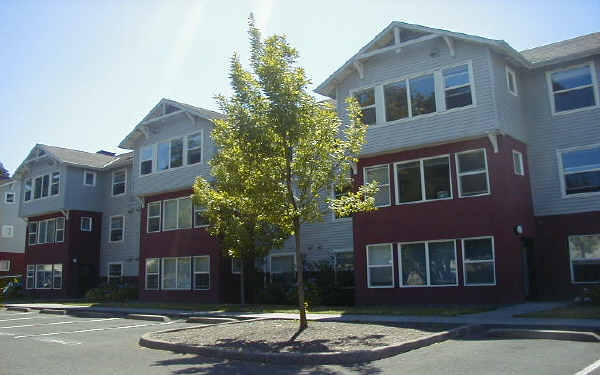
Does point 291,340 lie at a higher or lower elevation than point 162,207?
lower

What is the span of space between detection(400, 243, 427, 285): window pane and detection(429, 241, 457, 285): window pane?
0.29 meters

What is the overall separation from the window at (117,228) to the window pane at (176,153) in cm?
863

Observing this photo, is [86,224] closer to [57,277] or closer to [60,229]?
[60,229]

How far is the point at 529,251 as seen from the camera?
20297 millimetres

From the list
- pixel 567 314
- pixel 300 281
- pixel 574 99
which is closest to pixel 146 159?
pixel 300 281

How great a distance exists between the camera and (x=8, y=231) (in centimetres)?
4719

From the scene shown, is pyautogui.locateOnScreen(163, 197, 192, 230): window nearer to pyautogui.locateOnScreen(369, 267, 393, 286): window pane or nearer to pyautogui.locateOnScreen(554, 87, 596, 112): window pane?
pyautogui.locateOnScreen(369, 267, 393, 286): window pane

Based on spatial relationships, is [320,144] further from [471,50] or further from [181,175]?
[181,175]

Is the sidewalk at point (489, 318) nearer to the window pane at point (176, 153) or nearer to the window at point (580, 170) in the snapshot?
the window at point (580, 170)

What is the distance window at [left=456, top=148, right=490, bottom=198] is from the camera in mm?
18781

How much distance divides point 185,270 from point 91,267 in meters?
11.0

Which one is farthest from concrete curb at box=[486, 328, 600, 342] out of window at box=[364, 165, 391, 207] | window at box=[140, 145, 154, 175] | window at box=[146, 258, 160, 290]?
window at box=[140, 145, 154, 175]

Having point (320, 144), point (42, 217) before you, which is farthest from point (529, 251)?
point (42, 217)

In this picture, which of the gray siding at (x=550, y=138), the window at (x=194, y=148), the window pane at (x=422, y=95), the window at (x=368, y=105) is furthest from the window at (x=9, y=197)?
the gray siding at (x=550, y=138)
